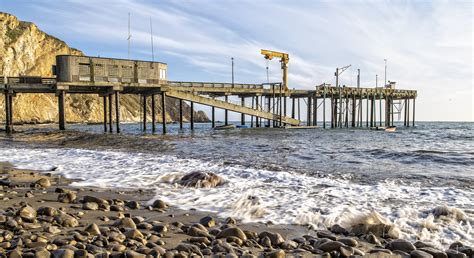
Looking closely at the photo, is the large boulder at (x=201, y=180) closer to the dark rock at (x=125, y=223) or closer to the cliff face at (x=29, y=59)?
the dark rock at (x=125, y=223)

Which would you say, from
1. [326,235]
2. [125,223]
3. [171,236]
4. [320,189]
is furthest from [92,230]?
[320,189]

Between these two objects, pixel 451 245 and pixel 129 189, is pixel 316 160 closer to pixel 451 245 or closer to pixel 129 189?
pixel 129 189

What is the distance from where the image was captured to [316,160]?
15.5 metres

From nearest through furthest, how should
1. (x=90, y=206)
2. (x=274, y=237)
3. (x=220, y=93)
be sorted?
Answer: (x=274, y=237) < (x=90, y=206) < (x=220, y=93)

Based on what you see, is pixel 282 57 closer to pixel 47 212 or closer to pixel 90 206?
Result: pixel 90 206

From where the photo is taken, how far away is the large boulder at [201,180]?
909 centimetres

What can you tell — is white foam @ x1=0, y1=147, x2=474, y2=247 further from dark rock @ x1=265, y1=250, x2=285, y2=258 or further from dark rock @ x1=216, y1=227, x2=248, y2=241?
dark rock @ x1=265, y1=250, x2=285, y2=258

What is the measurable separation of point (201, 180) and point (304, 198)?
2.71 m

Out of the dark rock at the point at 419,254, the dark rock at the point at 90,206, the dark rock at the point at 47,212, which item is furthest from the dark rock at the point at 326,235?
the dark rock at the point at 47,212

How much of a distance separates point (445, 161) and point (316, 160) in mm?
5852

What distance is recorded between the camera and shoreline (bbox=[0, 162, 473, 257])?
423cm

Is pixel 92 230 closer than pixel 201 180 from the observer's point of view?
Yes

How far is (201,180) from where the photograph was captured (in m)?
9.19

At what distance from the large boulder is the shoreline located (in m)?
2.34
